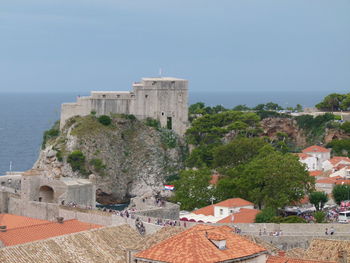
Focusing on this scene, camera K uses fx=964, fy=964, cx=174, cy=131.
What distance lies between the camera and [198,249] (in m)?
29.6

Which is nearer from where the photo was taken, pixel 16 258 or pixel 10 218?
pixel 16 258

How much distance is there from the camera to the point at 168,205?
5372cm

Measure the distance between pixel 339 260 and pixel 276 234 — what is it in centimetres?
1161

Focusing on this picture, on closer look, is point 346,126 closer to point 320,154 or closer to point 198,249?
point 320,154

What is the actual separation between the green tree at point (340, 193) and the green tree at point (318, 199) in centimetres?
212

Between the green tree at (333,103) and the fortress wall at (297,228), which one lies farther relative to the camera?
the green tree at (333,103)

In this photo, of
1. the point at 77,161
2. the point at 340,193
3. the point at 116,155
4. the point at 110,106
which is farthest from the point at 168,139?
the point at 340,193

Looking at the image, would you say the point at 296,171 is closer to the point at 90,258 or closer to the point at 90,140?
the point at 90,258

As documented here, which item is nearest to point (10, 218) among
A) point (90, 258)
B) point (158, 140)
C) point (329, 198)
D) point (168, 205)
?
point (168, 205)

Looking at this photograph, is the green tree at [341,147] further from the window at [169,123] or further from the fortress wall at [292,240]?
the fortress wall at [292,240]

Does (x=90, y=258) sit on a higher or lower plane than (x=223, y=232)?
lower

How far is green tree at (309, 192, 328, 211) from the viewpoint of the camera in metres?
62.6

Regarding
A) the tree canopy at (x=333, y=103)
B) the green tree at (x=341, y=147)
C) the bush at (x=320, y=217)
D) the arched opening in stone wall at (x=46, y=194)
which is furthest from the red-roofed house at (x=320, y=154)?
the arched opening in stone wall at (x=46, y=194)

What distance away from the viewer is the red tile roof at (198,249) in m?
28.9
